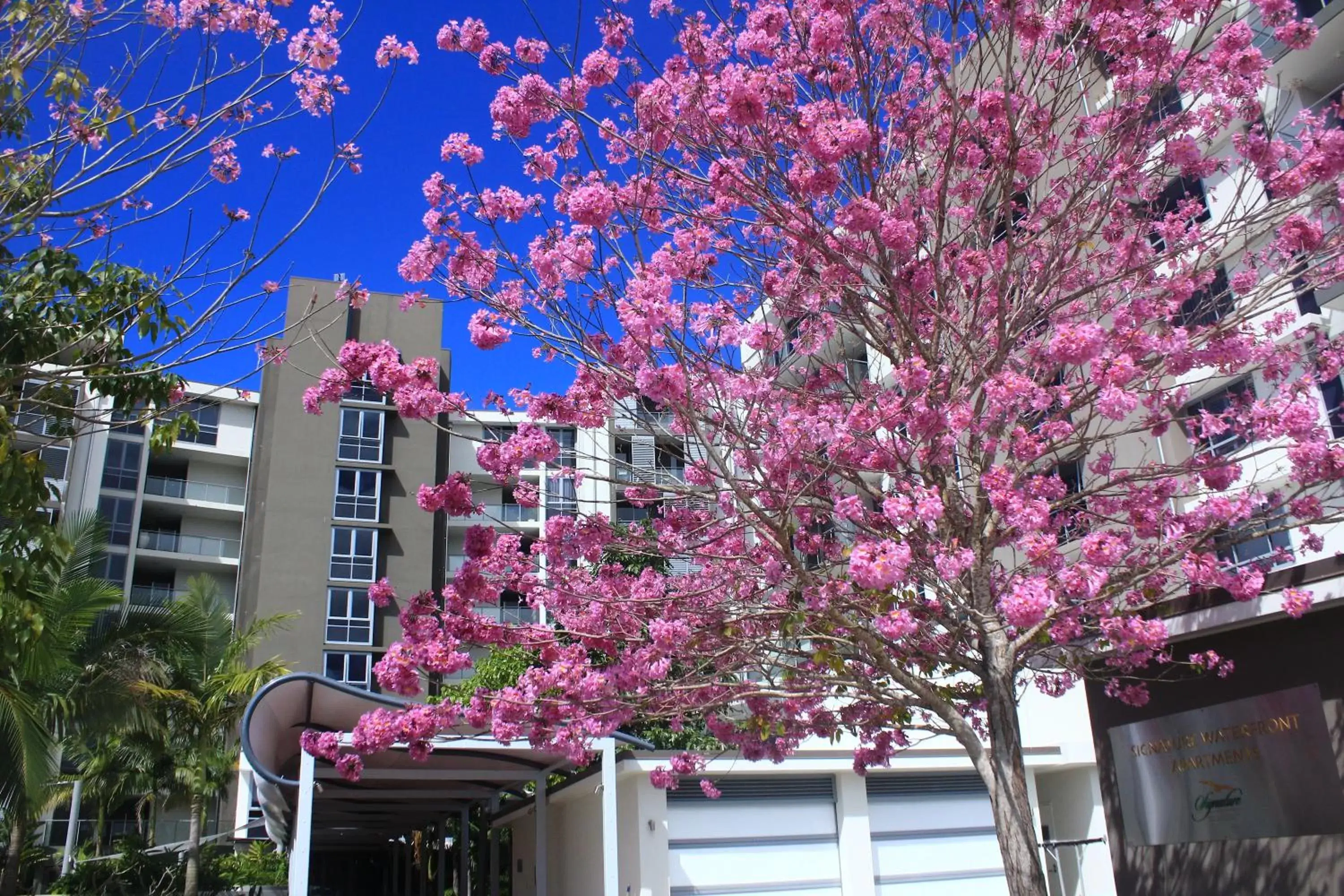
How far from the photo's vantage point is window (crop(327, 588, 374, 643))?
37844 mm

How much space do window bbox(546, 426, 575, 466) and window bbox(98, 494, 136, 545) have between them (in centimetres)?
1553

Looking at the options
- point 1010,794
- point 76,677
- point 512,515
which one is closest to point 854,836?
point 1010,794

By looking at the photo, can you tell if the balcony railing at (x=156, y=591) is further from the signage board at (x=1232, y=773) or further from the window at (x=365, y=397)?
the signage board at (x=1232, y=773)

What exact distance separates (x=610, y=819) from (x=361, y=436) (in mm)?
31537

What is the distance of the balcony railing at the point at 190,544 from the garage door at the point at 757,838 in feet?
102

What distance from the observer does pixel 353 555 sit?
39.4 m


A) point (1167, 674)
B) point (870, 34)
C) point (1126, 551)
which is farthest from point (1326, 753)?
point (870, 34)

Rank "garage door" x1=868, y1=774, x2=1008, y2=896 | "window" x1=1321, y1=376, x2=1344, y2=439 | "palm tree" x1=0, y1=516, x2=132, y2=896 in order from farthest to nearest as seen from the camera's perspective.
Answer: "window" x1=1321, y1=376, x2=1344, y2=439
"garage door" x1=868, y1=774, x2=1008, y2=896
"palm tree" x1=0, y1=516, x2=132, y2=896

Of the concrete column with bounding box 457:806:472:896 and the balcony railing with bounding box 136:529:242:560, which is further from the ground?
the balcony railing with bounding box 136:529:242:560

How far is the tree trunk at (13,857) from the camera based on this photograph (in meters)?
15.1

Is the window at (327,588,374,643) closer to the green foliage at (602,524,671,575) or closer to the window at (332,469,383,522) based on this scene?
the window at (332,469,383,522)

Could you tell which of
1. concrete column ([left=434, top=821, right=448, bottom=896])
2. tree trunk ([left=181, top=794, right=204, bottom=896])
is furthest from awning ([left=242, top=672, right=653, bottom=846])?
concrete column ([left=434, top=821, right=448, bottom=896])

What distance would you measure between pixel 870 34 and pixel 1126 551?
4075 mm

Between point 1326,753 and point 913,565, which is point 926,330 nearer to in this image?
point 913,565
